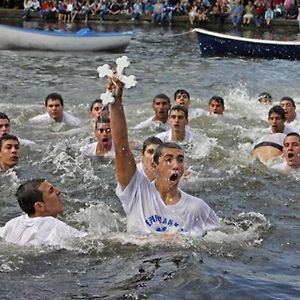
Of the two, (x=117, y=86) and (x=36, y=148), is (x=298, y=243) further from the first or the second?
(x=36, y=148)

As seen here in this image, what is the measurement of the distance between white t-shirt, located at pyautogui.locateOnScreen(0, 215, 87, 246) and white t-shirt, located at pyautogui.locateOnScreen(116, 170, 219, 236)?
27.1 inches

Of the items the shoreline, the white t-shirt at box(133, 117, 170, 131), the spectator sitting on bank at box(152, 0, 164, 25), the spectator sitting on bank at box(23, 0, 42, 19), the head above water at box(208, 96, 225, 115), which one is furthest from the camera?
the spectator sitting on bank at box(23, 0, 42, 19)

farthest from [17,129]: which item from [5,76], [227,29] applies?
[227,29]

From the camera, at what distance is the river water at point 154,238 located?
24.3ft

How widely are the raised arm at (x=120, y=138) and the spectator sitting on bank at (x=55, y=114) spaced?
28.0 feet

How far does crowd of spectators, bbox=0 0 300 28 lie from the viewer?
133 feet

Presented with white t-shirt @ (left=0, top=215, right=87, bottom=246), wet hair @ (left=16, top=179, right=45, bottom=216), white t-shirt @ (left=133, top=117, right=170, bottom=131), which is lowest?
white t-shirt @ (left=133, top=117, right=170, bottom=131)

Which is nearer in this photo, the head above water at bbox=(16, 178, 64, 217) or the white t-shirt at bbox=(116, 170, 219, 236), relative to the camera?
the white t-shirt at bbox=(116, 170, 219, 236)

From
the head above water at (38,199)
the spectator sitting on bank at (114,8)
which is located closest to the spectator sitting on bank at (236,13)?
the spectator sitting on bank at (114,8)

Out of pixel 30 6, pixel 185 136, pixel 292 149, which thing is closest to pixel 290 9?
pixel 30 6

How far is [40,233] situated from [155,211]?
3.92ft

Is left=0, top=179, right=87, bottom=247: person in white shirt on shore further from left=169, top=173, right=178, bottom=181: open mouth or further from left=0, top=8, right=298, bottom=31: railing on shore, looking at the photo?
left=0, top=8, right=298, bottom=31: railing on shore

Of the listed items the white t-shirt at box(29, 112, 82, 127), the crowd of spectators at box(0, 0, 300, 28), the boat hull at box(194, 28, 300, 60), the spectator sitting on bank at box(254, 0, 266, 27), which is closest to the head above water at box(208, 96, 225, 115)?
the white t-shirt at box(29, 112, 82, 127)

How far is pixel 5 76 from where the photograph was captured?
78.4 feet
